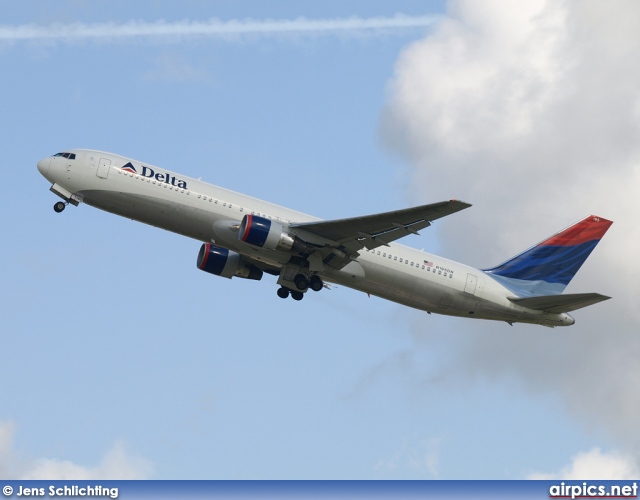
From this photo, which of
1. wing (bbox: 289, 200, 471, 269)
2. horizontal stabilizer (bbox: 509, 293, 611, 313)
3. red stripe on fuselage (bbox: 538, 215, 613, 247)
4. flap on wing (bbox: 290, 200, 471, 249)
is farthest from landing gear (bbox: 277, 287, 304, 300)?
red stripe on fuselage (bbox: 538, 215, 613, 247)

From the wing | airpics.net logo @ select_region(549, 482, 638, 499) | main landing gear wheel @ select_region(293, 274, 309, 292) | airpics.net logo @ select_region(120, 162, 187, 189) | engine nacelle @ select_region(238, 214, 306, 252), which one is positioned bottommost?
airpics.net logo @ select_region(549, 482, 638, 499)

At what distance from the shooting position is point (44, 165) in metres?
51.5

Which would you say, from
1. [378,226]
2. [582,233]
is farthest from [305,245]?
[582,233]

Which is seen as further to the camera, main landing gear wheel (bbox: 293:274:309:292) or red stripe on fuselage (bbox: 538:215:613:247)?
red stripe on fuselage (bbox: 538:215:613:247)

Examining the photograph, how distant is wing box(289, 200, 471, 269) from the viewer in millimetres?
48625

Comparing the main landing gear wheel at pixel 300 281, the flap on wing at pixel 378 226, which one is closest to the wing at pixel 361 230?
the flap on wing at pixel 378 226

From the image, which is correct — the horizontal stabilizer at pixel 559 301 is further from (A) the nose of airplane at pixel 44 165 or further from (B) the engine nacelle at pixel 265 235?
(A) the nose of airplane at pixel 44 165

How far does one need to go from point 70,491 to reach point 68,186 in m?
18.8

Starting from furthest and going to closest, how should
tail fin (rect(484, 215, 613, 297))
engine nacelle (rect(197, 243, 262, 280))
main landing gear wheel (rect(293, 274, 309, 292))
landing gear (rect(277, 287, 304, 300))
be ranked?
tail fin (rect(484, 215, 613, 297)) → engine nacelle (rect(197, 243, 262, 280)) → landing gear (rect(277, 287, 304, 300)) → main landing gear wheel (rect(293, 274, 309, 292))

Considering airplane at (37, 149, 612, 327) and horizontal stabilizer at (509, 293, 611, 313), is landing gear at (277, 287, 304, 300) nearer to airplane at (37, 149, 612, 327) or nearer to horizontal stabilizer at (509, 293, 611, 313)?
airplane at (37, 149, 612, 327)

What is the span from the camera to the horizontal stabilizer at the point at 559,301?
52.0 metres

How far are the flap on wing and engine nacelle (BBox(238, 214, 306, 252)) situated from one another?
78 centimetres

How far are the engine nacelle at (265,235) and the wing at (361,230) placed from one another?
64cm

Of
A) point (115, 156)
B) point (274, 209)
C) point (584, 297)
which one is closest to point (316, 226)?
point (274, 209)
